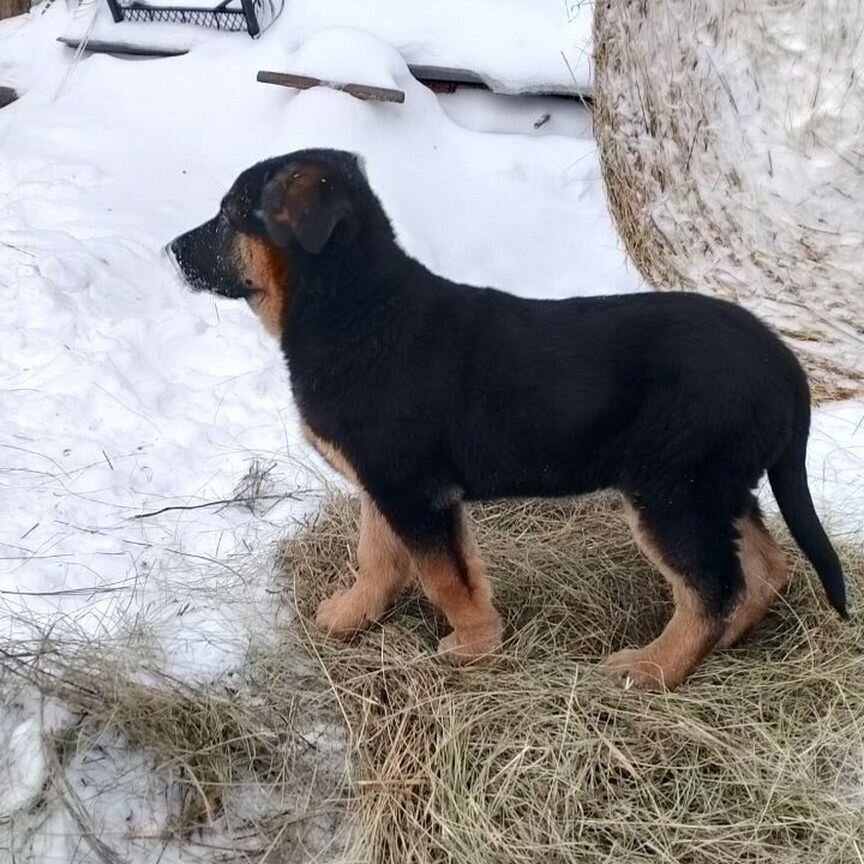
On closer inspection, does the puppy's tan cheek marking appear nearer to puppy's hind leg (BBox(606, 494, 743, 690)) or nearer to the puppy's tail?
puppy's hind leg (BBox(606, 494, 743, 690))

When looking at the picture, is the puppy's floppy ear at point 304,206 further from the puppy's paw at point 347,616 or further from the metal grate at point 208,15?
the metal grate at point 208,15

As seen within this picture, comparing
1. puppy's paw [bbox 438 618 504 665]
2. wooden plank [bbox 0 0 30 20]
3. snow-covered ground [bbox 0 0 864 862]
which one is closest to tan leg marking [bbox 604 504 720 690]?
puppy's paw [bbox 438 618 504 665]

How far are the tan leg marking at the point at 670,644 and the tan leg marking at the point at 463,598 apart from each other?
18.7 inches

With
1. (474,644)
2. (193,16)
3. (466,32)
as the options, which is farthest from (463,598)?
(193,16)

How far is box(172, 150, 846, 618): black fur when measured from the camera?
11.7 feet

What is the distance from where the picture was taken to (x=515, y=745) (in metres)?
3.67

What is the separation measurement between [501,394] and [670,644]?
114 cm

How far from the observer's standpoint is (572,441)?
144 inches

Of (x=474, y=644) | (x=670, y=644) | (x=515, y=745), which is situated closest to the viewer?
(x=515, y=745)

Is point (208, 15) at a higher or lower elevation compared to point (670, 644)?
higher

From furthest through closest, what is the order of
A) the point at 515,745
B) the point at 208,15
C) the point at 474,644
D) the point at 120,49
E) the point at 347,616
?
A: 1. the point at 120,49
2. the point at 208,15
3. the point at 347,616
4. the point at 474,644
5. the point at 515,745

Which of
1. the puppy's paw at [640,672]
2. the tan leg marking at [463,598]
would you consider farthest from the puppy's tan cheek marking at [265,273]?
the puppy's paw at [640,672]

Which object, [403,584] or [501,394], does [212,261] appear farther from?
[403,584]

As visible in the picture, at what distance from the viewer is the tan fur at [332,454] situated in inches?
150
